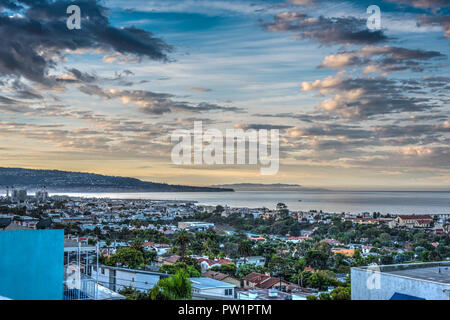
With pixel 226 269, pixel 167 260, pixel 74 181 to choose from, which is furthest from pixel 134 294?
pixel 74 181

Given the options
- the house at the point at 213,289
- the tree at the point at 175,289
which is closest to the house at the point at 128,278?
the house at the point at 213,289

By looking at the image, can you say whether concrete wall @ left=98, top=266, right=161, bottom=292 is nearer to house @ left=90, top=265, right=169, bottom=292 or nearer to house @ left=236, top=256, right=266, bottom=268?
house @ left=90, top=265, right=169, bottom=292

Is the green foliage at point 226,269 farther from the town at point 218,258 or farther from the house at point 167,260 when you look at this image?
the house at point 167,260

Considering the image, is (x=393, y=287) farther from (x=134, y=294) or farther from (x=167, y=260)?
(x=167, y=260)

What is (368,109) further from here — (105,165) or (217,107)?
(105,165)

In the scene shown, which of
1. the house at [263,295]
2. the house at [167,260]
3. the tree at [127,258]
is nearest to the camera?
the house at [263,295]

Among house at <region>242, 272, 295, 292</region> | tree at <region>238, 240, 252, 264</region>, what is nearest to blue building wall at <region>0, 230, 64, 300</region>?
house at <region>242, 272, 295, 292</region>
